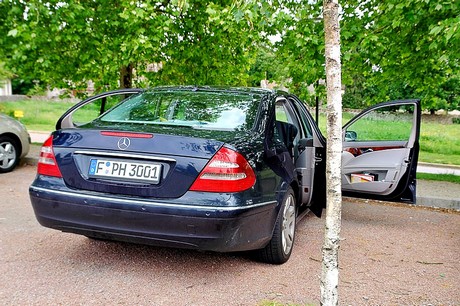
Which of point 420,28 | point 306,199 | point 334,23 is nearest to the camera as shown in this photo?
point 334,23

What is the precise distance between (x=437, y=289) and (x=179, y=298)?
205 cm

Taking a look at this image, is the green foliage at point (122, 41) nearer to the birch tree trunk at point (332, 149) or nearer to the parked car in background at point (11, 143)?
the parked car in background at point (11, 143)

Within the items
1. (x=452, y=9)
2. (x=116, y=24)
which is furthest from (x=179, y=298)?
(x=116, y=24)

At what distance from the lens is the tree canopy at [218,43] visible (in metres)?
7.00

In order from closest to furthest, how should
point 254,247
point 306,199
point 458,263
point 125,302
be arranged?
point 125,302 → point 254,247 → point 458,263 → point 306,199

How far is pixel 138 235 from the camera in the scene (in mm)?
3152

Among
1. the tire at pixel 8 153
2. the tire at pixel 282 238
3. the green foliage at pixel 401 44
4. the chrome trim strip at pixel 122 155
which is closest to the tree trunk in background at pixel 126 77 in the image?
the tire at pixel 8 153

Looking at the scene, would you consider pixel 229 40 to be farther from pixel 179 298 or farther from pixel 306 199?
pixel 179 298

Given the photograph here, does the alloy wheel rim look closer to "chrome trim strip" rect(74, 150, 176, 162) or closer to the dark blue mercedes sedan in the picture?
the dark blue mercedes sedan

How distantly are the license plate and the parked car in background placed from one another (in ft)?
19.2

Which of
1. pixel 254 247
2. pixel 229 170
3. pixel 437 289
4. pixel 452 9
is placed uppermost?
pixel 452 9

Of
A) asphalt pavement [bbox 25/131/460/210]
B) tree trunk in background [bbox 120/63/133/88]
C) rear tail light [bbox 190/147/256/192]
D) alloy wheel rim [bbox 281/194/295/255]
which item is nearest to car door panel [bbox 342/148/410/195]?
alloy wheel rim [bbox 281/194/295/255]

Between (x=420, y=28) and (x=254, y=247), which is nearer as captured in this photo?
(x=254, y=247)

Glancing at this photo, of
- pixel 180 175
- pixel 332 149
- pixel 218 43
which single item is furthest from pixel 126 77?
pixel 332 149
